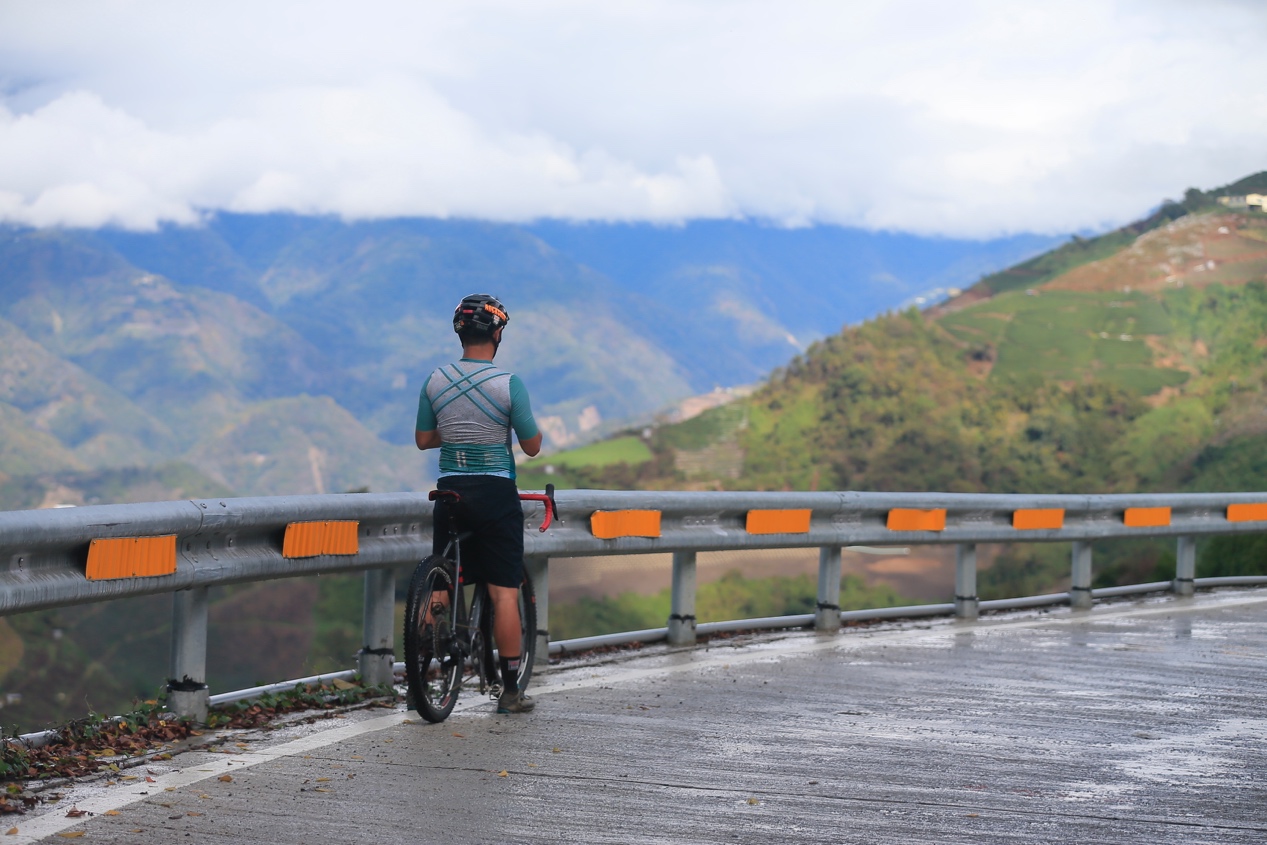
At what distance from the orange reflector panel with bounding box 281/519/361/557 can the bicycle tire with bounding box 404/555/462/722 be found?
0.74 m

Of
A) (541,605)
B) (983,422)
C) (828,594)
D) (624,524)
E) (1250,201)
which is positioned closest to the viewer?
(541,605)

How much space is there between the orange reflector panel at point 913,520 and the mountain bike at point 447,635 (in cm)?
442

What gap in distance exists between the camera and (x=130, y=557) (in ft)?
19.6

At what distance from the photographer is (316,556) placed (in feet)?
23.0

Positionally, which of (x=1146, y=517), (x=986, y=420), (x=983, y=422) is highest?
(x=986, y=420)

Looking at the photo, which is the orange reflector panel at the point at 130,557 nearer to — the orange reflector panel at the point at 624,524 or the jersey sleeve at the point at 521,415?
the jersey sleeve at the point at 521,415

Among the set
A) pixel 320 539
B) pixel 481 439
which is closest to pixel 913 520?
pixel 481 439

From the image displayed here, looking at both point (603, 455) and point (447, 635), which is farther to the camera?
point (603, 455)

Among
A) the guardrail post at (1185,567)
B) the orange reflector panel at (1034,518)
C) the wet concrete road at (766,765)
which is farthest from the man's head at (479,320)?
the guardrail post at (1185,567)

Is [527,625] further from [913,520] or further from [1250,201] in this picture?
[1250,201]

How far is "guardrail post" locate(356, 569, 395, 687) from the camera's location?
24.4 ft

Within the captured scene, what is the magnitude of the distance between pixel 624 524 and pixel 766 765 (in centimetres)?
346

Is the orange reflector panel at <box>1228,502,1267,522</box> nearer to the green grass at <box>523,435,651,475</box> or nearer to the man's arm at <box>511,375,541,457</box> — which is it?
the man's arm at <box>511,375,541,457</box>

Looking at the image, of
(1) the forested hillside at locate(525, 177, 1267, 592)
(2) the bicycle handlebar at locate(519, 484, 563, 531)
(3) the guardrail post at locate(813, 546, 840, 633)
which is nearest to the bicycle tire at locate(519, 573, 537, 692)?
(2) the bicycle handlebar at locate(519, 484, 563, 531)
